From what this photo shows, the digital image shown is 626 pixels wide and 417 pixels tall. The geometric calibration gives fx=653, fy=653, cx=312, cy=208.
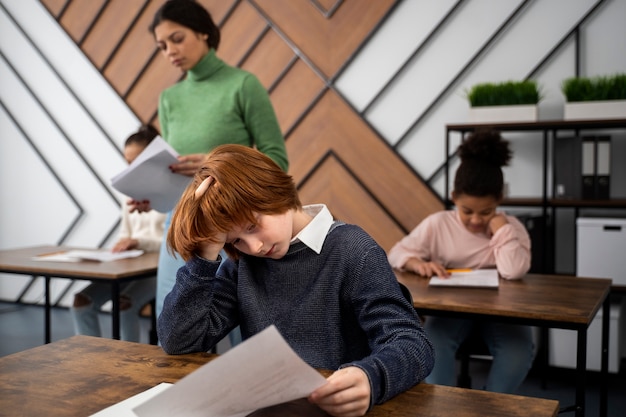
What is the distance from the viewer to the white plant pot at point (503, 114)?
3045 mm

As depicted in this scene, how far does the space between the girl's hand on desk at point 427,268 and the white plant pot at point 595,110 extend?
45.3 inches

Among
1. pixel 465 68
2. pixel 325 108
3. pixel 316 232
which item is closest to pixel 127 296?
pixel 325 108

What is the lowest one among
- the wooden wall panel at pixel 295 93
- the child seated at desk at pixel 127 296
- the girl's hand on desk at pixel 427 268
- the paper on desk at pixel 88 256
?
the child seated at desk at pixel 127 296

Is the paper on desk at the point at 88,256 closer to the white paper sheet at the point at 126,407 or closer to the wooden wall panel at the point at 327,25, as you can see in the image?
the wooden wall panel at the point at 327,25

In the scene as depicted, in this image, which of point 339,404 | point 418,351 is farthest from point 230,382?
point 418,351

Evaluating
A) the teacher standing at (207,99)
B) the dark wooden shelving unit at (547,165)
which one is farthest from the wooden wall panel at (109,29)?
the dark wooden shelving unit at (547,165)

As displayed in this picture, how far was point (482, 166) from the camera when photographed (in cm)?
234

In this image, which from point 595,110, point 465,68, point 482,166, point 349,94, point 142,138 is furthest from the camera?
point 349,94

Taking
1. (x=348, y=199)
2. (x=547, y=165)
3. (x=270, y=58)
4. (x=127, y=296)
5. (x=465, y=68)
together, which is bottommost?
(x=127, y=296)

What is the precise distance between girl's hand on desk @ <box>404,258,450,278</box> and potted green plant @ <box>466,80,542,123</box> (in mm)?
1079

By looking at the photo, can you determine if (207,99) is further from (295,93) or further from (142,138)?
(295,93)

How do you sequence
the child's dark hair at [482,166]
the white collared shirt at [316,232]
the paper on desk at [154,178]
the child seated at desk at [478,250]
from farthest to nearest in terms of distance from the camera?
1. the child's dark hair at [482,166]
2. the child seated at desk at [478,250]
3. the paper on desk at [154,178]
4. the white collared shirt at [316,232]

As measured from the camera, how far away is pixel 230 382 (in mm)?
786

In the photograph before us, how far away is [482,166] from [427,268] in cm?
42
